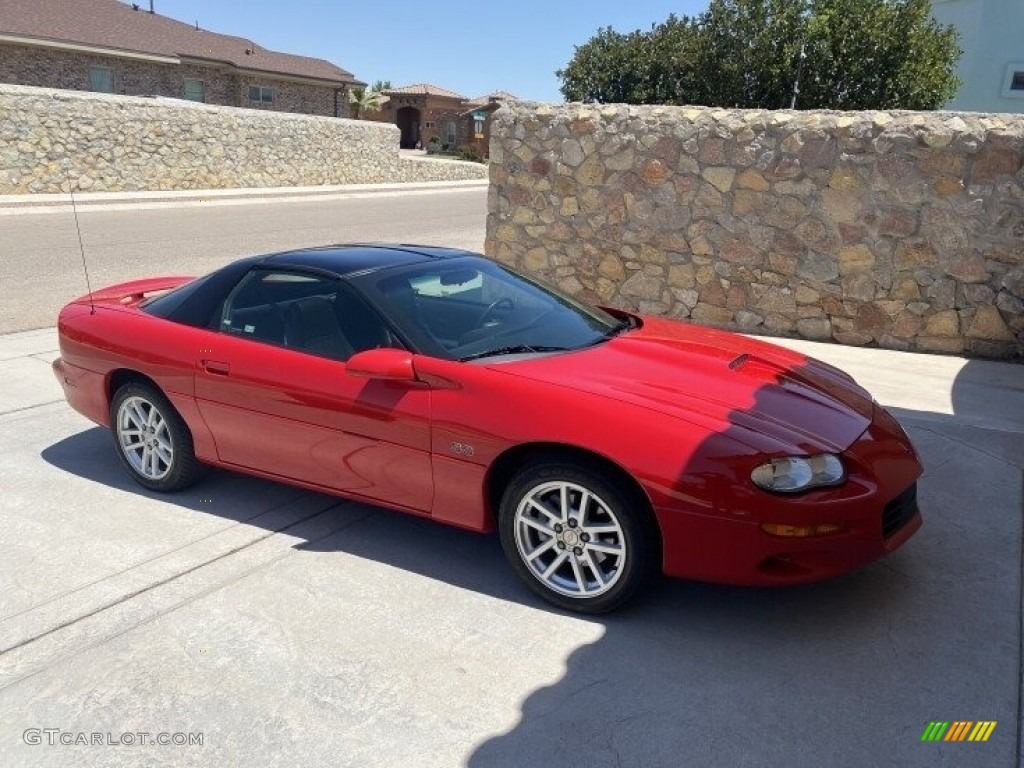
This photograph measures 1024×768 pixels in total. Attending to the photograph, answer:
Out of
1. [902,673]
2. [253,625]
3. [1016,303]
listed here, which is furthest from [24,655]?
[1016,303]

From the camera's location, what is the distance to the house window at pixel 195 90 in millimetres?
34659

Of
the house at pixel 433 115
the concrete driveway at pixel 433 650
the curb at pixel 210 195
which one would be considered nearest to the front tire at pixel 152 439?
the concrete driveway at pixel 433 650

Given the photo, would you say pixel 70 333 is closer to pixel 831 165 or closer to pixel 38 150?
pixel 831 165

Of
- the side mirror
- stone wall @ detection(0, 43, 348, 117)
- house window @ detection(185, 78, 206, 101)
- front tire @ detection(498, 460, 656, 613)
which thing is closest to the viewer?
front tire @ detection(498, 460, 656, 613)

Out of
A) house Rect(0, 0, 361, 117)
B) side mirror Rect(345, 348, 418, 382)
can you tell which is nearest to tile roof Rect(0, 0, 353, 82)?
house Rect(0, 0, 361, 117)

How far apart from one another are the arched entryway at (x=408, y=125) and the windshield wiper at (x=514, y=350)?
55.8 metres

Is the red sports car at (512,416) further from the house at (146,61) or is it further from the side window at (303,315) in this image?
the house at (146,61)

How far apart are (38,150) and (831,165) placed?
19.1 meters

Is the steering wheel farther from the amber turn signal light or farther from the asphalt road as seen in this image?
the asphalt road

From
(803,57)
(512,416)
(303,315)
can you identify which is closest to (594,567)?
(512,416)

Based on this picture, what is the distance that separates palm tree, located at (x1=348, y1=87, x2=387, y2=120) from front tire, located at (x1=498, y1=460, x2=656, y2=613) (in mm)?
46633

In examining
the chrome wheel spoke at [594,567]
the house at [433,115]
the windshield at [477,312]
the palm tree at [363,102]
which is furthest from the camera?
the house at [433,115]

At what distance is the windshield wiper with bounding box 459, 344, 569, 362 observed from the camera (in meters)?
3.81

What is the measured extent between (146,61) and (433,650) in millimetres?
34318
